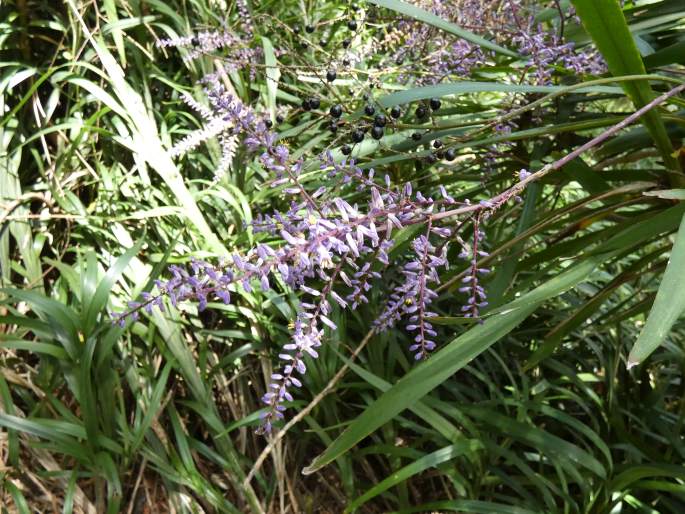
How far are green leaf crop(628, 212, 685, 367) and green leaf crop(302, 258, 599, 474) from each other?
0.16m

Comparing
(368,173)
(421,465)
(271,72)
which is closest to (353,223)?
(368,173)

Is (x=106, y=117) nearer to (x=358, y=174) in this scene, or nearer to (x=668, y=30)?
(x=358, y=174)

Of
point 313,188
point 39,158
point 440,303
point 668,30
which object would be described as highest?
point 668,30

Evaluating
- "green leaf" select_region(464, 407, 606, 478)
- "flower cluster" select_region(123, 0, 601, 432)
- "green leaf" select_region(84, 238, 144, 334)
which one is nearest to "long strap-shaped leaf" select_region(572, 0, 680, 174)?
"flower cluster" select_region(123, 0, 601, 432)

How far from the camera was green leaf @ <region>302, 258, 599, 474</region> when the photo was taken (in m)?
0.62

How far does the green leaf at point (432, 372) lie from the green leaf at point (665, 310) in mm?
159

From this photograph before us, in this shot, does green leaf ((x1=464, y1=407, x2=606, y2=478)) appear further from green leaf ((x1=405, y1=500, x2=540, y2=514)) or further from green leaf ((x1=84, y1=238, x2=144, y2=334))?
green leaf ((x1=84, y1=238, x2=144, y2=334))

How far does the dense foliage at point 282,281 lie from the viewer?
106cm

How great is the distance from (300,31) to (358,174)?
1168 millimetres

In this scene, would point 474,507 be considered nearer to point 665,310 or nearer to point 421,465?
point 421,465

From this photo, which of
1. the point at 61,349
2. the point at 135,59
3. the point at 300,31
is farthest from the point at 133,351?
the point at 300,31

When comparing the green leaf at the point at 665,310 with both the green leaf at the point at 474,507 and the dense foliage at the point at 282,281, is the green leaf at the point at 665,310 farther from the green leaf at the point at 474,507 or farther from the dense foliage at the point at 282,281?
the green leaf at the point at 474,507

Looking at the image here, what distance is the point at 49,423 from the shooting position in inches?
43.6

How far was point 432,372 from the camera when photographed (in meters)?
0.65
